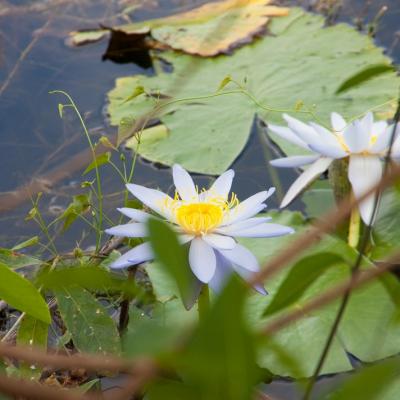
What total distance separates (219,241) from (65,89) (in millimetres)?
1678

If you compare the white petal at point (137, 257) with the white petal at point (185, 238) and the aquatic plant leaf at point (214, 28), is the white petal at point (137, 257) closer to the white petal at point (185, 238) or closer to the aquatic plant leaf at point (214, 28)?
the white petal at point (185, 238)

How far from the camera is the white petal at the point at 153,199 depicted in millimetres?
1292

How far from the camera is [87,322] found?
1.26 m

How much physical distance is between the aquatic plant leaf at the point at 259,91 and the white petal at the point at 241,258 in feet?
3.08

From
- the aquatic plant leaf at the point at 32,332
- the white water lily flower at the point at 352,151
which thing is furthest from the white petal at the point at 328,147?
the aquatic plant leaf at the point at 32,332

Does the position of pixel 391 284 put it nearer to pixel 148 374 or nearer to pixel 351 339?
pixel 148 374

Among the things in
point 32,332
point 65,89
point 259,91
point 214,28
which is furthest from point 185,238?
point 214,28

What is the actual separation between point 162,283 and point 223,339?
1.28m

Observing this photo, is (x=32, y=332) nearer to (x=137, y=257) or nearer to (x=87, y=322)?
(x=87, y=322)

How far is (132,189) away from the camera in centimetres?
131

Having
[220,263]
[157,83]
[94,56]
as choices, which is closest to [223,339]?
[220,263]

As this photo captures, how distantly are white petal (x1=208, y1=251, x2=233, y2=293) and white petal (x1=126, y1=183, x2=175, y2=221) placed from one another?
0.15m

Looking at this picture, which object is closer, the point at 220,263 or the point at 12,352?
the point at 12,352

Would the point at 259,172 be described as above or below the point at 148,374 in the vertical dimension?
below
